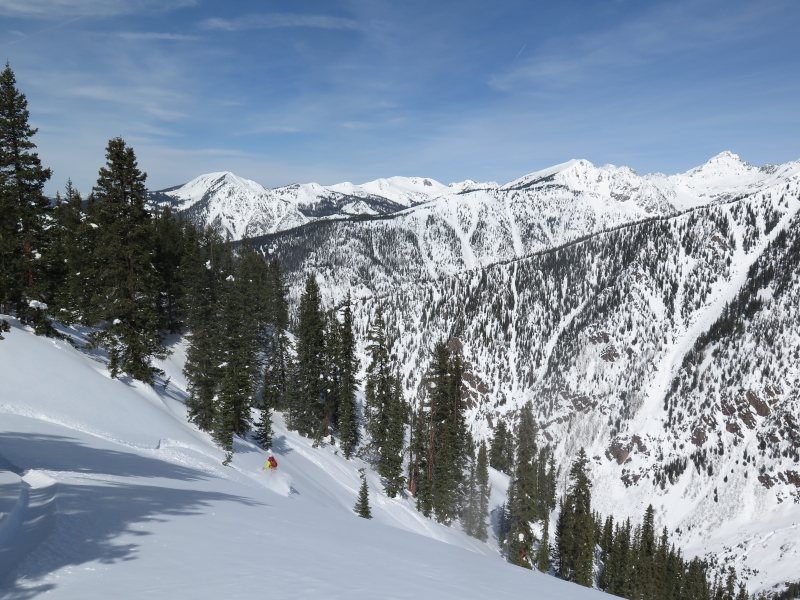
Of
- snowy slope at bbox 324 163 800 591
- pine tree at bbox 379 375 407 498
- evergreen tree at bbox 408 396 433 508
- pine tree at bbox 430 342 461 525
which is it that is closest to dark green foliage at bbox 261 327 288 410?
pine tree at bbox 379 375 407 498

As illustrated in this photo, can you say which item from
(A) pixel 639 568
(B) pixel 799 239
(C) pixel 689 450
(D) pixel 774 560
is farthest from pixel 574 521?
(B) pixel 799 239

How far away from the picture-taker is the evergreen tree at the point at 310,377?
46.1 m

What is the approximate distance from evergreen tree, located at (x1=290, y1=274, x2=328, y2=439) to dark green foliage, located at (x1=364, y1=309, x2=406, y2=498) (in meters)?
5.92

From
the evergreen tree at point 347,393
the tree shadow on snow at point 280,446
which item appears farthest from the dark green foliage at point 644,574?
the tree shadow on snow at point 280,446

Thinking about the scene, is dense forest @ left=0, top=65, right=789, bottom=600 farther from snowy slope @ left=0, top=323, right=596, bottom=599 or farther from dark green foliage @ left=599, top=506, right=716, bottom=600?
snowy slope @ left=0, top=323, right=596, bottom=599

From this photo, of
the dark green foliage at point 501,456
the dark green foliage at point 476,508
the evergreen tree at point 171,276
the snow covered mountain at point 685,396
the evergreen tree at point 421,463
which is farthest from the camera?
the snow covered mountain at point 685,396

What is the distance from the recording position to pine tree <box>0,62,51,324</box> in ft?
81.1

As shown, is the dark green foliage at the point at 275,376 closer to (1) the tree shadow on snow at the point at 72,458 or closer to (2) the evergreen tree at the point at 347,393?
(2) the evergreen tree at the point at 347,393

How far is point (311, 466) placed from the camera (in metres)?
36.6

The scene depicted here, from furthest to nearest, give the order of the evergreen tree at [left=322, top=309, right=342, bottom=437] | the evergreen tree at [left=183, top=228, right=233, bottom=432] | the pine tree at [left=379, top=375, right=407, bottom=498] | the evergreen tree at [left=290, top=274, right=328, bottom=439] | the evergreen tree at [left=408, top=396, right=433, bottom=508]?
the evergreen tree at [left=322, top=309, right=342, bottom=437], the evergreen tree at [left=408, top=396, right=433, bottom=508], the evergreen tree at [left=290, top=274, right=328, bottom=439], the pine tree at [left=379, top=375, right=407, bottom=498], the evergreen tree at [left=183, top=228, right=233, bottom=432]

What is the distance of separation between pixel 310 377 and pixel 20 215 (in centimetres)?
2715

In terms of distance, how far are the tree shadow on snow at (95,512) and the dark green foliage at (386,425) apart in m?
31.4

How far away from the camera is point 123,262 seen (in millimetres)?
26734

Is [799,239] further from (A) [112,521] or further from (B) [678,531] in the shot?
(A) [112,521]
